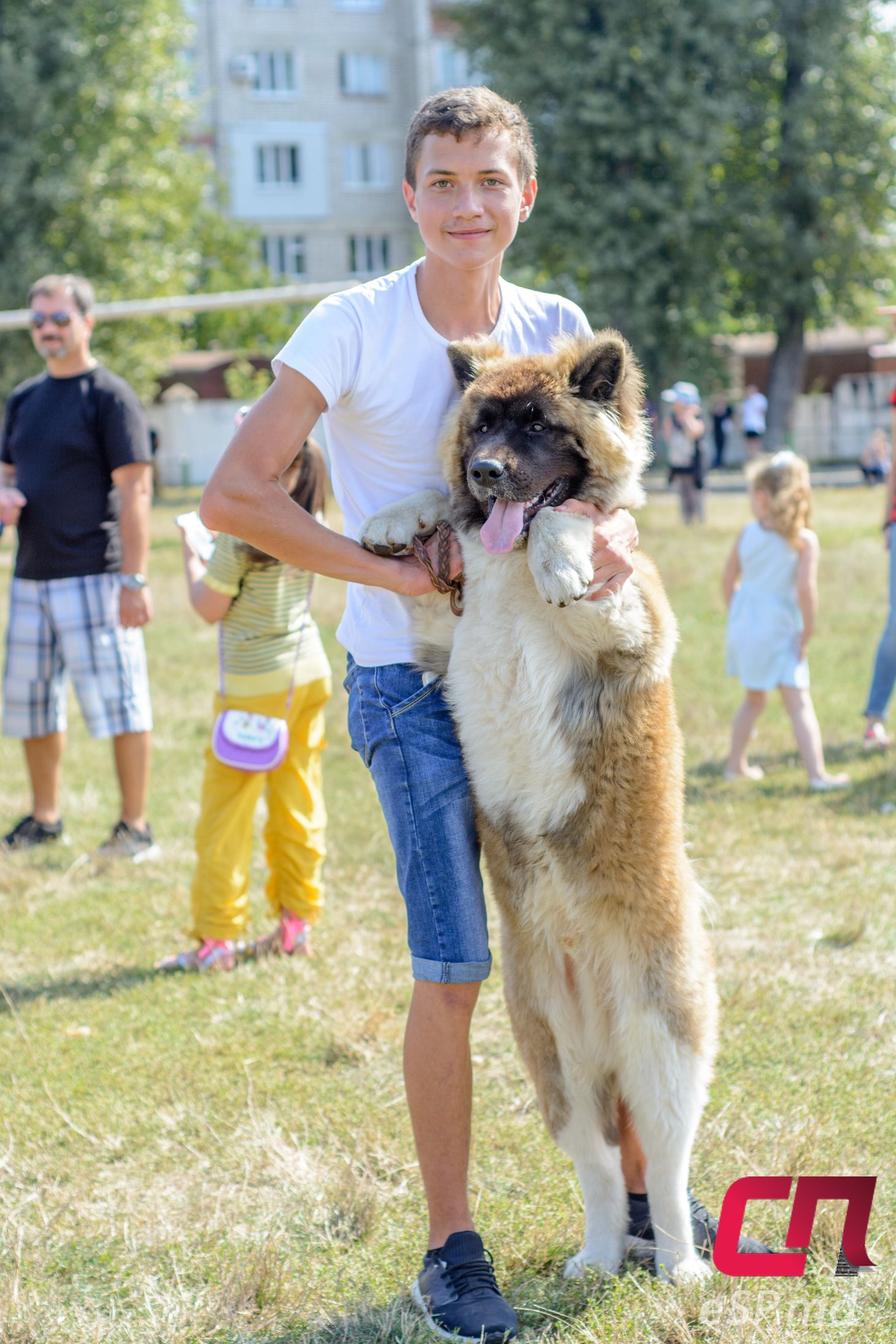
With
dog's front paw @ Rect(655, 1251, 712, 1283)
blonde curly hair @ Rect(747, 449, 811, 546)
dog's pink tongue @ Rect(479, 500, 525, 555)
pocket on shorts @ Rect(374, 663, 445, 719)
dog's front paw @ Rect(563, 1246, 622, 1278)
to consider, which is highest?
dog's pink tongue @ Rect(479, 500, 525, 555)

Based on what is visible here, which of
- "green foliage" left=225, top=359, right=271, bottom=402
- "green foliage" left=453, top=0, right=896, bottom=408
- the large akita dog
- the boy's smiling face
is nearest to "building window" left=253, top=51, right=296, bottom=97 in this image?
"green foliage" left=225, top=359, right=271, bottom=402

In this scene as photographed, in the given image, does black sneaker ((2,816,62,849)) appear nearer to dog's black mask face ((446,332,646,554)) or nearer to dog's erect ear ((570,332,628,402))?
dog's black mask face ((446,332,646,554))

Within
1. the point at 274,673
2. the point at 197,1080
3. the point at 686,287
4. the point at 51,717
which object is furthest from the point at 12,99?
the point at 197,1080

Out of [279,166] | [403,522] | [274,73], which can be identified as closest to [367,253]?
[279,166]

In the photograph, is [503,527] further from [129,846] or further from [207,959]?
[129,846]

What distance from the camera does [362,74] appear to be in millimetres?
49156

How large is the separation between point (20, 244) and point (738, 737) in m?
21.7

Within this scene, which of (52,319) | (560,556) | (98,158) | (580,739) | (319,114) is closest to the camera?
(560,556)

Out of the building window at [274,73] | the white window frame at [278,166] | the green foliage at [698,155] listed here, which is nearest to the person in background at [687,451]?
the green foliage at [698,155]

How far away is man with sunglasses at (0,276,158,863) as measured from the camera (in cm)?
673

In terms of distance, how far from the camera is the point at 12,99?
2433 centimetres

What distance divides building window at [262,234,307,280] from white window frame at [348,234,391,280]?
1837 millimetres

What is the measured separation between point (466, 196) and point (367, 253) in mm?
49149

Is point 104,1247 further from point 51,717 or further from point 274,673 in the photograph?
point 51,717
